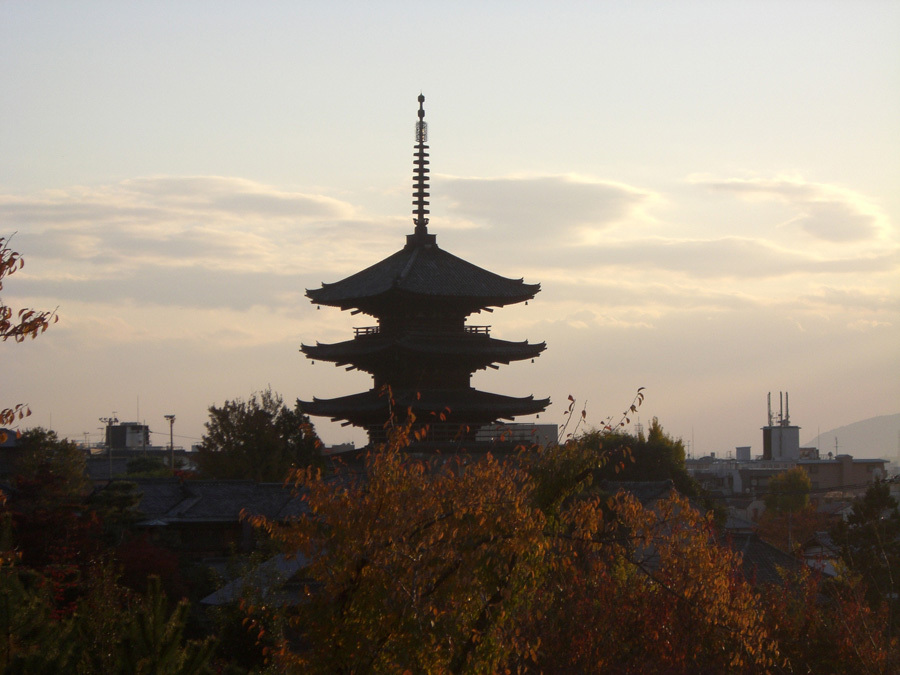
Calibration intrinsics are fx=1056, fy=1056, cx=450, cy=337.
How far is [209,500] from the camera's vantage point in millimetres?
45312

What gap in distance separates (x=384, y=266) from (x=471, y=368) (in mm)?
5489

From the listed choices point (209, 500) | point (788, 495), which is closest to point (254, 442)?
point (209, 500)

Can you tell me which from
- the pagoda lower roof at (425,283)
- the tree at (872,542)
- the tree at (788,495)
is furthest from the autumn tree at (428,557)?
the tree at (788,495)

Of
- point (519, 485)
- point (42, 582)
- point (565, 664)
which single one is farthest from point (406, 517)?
point (42, 582)

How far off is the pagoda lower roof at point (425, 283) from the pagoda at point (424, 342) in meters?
0.04

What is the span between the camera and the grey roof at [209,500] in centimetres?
4353

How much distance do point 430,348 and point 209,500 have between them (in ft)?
43.6

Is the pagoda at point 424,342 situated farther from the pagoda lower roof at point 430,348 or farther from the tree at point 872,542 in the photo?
the tree at point 872,542

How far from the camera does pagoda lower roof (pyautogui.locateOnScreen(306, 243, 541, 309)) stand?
39688 millimetres

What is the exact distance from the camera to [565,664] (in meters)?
16.3

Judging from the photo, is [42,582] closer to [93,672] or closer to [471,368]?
[93,672]

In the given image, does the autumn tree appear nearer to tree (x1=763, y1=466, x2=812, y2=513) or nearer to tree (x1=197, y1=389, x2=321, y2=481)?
tree (x1=197, y1=389, x2=321, y2=481)

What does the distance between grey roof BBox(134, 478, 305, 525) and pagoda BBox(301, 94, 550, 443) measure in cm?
471

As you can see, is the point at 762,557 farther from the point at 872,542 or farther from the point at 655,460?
the point at 655,460
